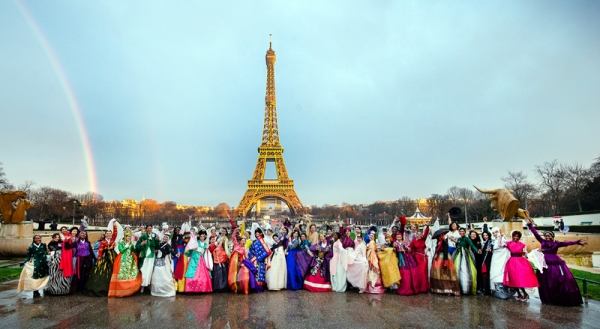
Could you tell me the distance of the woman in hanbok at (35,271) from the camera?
7.99 metres

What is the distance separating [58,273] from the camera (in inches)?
323

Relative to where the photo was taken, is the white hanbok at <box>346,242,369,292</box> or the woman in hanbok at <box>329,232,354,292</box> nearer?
the white hanbok at <box>346,242,369,292</box>

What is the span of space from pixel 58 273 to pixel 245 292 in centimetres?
447

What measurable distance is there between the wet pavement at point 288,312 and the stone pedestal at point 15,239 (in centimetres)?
924

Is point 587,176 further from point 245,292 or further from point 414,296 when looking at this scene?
point 245,292

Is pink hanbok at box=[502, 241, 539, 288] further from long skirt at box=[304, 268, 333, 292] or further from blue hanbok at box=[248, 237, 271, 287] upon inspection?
blue hanbok at box=[248, 237, 271, 287]

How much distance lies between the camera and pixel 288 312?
6609 millimetres

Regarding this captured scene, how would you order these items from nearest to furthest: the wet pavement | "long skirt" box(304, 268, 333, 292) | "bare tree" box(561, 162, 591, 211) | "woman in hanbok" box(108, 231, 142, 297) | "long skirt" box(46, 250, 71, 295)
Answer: the wet pavement, "woman in hanbok" box(108, 231, 142, 297), "long skirt" box(46, 250, 71, 295), "long skirt" box(304, 268, 333, 292), "bare tree" box(561, 162, 591, 211)

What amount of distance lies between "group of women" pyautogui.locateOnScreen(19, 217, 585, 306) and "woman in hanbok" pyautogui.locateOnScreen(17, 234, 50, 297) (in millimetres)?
20

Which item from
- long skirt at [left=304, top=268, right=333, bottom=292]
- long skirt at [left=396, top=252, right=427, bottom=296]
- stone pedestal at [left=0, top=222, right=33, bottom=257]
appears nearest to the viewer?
long skirt at [left=396, top=252, right=427, bottom=296]

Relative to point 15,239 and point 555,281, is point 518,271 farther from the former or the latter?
point 15,239

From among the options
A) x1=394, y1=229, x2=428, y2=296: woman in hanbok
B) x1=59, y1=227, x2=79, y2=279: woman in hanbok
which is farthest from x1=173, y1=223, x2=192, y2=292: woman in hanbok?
x1=394, y1=229, x2=428, y2=296: woman in hanbok

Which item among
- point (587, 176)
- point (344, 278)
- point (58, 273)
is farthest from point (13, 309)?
point (587, 176)

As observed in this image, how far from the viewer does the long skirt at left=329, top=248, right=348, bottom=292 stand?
28.8 ft
